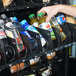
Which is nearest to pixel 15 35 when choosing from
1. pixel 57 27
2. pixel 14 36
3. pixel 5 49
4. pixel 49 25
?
pixel 14 36

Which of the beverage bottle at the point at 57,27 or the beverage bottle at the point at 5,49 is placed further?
the beverage bottle at the point at 57,27

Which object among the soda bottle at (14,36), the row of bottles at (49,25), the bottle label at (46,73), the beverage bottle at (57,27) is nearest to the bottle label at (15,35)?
the soda bottle at (14,36)

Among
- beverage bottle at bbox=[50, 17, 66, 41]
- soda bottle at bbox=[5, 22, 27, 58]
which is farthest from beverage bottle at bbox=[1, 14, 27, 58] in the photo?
beverage bottle at bbox=[50, 17, 66, 41]

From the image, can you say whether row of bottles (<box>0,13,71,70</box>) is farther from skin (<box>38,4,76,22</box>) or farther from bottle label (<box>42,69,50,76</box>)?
bottle label (<box>42,69,50,76</box>)

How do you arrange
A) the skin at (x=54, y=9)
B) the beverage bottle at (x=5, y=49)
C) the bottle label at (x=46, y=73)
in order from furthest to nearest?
the bottle label at (x=46, y=73) < the skin at (x=54, y=9) < the beverage bottle at (x=5, y=49)

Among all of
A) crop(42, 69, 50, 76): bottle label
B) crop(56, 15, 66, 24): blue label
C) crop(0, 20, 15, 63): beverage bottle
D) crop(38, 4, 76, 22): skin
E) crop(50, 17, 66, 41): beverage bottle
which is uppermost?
crop(38, 4, 76, 22): skin

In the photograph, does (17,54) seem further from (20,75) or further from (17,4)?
(17,4)

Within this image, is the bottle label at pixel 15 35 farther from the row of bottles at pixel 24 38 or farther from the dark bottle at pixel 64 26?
the dark bottle at pixel 64 26

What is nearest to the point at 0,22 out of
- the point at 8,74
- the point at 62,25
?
the point at 8,74

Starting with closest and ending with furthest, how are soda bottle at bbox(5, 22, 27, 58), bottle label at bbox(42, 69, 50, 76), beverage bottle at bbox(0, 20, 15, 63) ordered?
beverage bottle at bbox(0, 20, 15, 63) < soda bottle at bbox(5, 22, 27, 58) < bottle label at bbox(42, 69, 50, 76)

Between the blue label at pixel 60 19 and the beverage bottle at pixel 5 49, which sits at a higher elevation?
the blue label at pixel 60 19

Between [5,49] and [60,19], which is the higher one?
[60,19]

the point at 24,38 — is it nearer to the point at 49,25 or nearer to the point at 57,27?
the point at 49,25

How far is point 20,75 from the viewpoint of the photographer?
1341mm
